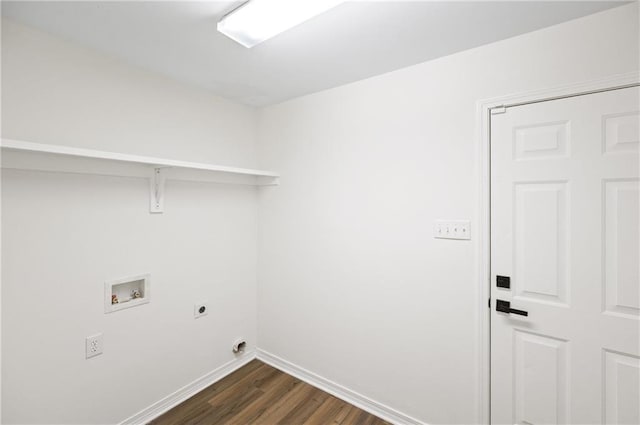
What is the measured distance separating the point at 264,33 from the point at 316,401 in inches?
96.9

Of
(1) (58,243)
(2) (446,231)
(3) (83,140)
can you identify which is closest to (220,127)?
(3) (83,140)

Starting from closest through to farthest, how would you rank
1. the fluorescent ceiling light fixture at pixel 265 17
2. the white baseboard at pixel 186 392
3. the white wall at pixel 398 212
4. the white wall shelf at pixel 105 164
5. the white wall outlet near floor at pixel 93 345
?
the fluorescent ceiling light fixture at pixel 265 17
the white wall shelf at pixel 105 164
the white wall at pixel 398 212
the white wall outlet near floor at pixel 93 345
the white baseboard at pixel 186 392

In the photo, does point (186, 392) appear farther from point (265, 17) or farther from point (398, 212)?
point (265, 17)

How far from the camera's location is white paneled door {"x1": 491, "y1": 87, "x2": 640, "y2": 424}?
137 centimetres

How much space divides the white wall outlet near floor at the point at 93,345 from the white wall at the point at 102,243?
0.04 m

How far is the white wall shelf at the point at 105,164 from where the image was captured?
4.67 feet

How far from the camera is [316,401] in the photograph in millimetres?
2219

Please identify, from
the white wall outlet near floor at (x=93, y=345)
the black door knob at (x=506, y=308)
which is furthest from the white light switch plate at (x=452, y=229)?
the white wall outlet near floor at (x=93, y=345)

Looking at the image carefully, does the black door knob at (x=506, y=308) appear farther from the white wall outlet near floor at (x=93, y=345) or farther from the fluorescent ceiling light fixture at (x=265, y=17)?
the white wall outlet near floor at (x=93, y=345)

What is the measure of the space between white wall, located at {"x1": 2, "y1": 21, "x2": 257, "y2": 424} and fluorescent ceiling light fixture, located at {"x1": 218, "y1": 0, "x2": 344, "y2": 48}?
915mm

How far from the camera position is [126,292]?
1954 millimetres

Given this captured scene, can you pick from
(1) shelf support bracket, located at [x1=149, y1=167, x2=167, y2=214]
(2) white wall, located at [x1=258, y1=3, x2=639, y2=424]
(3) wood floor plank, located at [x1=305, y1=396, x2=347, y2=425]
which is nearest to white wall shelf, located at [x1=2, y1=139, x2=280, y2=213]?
(1) shelf support bracket, located at [x1=149, y1=167, x2=167, y2=214]

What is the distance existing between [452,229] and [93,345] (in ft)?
7.43

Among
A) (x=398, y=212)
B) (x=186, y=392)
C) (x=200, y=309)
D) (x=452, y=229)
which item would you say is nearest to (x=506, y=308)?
(x=452, y=229)
